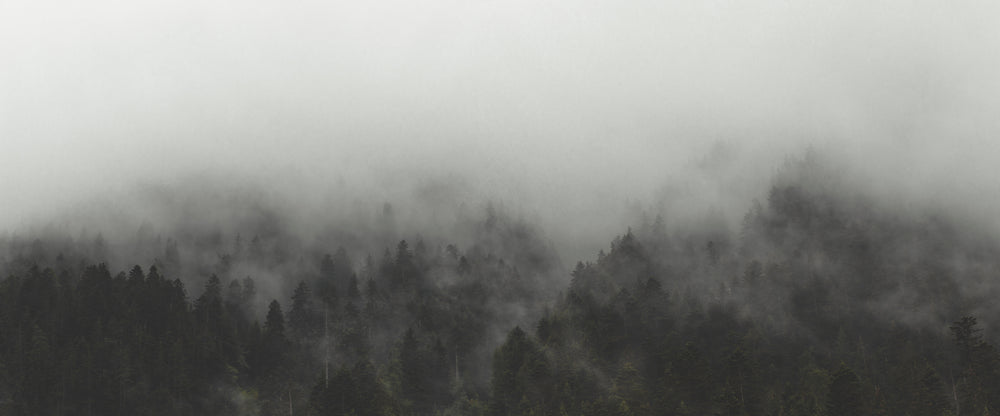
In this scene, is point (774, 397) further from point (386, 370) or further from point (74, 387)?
point (74, 387)

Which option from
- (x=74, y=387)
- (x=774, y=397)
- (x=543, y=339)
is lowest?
(x=74, y=387)

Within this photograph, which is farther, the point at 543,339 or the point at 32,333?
the point at 543,339

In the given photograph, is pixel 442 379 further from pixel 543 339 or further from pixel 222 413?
pixel 222 413

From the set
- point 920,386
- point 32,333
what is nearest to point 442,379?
point 32,333

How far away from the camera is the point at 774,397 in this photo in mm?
149625

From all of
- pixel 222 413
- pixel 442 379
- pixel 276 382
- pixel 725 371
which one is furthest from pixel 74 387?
pixel 725 371

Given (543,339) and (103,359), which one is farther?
(543,339)

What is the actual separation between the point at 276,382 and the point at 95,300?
3880 cm

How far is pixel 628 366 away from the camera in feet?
559

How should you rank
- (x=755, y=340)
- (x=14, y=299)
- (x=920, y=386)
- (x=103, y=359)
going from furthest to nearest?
(x=755, y=340) → (x=14, y=299) → (x=103, y=359) → (x=920, y=386)

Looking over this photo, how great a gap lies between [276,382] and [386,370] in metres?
23.8

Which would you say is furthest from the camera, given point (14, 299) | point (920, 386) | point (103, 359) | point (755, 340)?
point (755, 340)

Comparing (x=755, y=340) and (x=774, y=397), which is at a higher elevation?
(x=755, y=340)

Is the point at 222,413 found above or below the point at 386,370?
below
